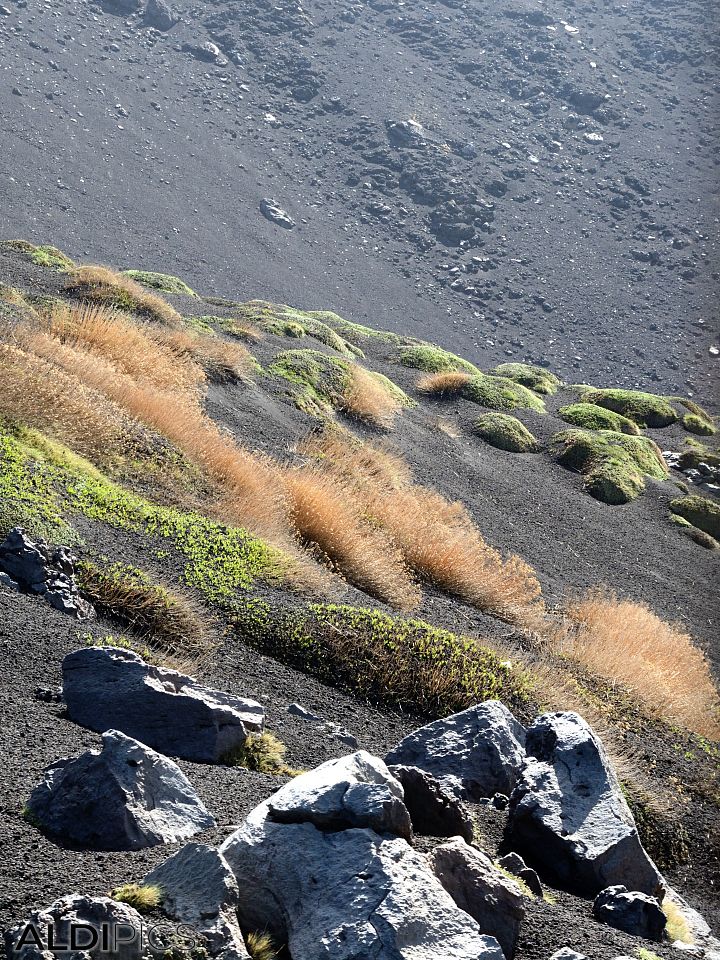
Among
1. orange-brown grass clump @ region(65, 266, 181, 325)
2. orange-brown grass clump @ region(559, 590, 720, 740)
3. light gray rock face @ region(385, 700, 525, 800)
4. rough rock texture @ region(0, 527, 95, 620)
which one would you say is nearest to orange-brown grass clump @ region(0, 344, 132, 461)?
rough rock texture @ region(0, 527, 95, 620)

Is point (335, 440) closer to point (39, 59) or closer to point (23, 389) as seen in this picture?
point (23, 389)

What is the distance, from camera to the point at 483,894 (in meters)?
3.98

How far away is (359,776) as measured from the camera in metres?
3.97

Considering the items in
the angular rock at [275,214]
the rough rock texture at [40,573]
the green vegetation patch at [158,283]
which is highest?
the rough rock texture at [40,573]

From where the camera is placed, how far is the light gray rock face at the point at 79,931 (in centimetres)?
284

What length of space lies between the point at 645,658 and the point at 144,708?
823cm

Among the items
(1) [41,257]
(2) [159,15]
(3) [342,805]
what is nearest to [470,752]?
(3) [342,805]

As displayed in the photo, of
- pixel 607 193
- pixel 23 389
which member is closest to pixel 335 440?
pixel 23 389

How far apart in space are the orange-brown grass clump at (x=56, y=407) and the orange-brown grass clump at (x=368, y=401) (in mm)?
9029

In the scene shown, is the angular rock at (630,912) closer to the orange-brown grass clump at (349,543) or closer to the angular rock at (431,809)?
the angular rock at (431,809)

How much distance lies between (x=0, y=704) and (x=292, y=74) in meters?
78.1

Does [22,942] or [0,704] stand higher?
[22,942]

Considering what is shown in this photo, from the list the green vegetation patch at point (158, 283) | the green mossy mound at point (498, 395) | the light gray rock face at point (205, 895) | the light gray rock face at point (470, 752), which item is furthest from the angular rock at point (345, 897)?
the green mossy mound at point (498, 395)

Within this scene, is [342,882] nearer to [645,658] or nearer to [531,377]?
[645,658]
